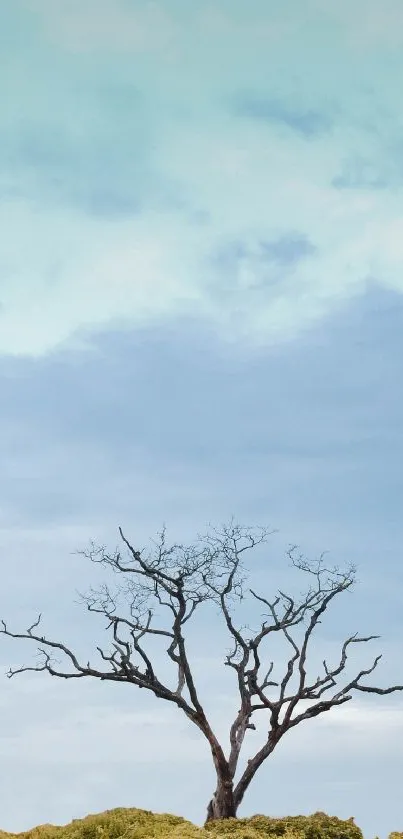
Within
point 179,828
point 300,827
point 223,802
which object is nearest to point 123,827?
point 179,828

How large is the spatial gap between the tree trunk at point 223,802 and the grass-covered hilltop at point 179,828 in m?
6.30

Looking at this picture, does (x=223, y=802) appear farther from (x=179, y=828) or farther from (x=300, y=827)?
(x=179, y=828)

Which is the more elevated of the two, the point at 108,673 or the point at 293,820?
the point at 108,673

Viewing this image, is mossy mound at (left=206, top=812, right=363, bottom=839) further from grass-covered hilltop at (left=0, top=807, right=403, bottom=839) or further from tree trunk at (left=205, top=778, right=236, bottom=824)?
tree trunk at (left=205, top=778, right=236, bottom=824)

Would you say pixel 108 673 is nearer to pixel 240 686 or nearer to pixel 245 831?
pixel 240 686

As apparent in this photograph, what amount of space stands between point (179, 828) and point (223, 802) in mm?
9598

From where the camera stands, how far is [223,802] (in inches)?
904

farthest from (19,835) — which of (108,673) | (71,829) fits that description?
(108,673)

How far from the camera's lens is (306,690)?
80.5ft

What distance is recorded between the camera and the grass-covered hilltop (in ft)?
46.4

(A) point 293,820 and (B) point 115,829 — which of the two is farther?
(A) point 293,820

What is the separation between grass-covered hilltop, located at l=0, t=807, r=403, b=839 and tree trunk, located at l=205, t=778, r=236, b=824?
6.30 meters

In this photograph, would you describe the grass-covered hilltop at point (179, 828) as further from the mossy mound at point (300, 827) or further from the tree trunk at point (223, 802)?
the tree trunk at point (223, 802)

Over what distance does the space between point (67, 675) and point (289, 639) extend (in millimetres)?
6029
